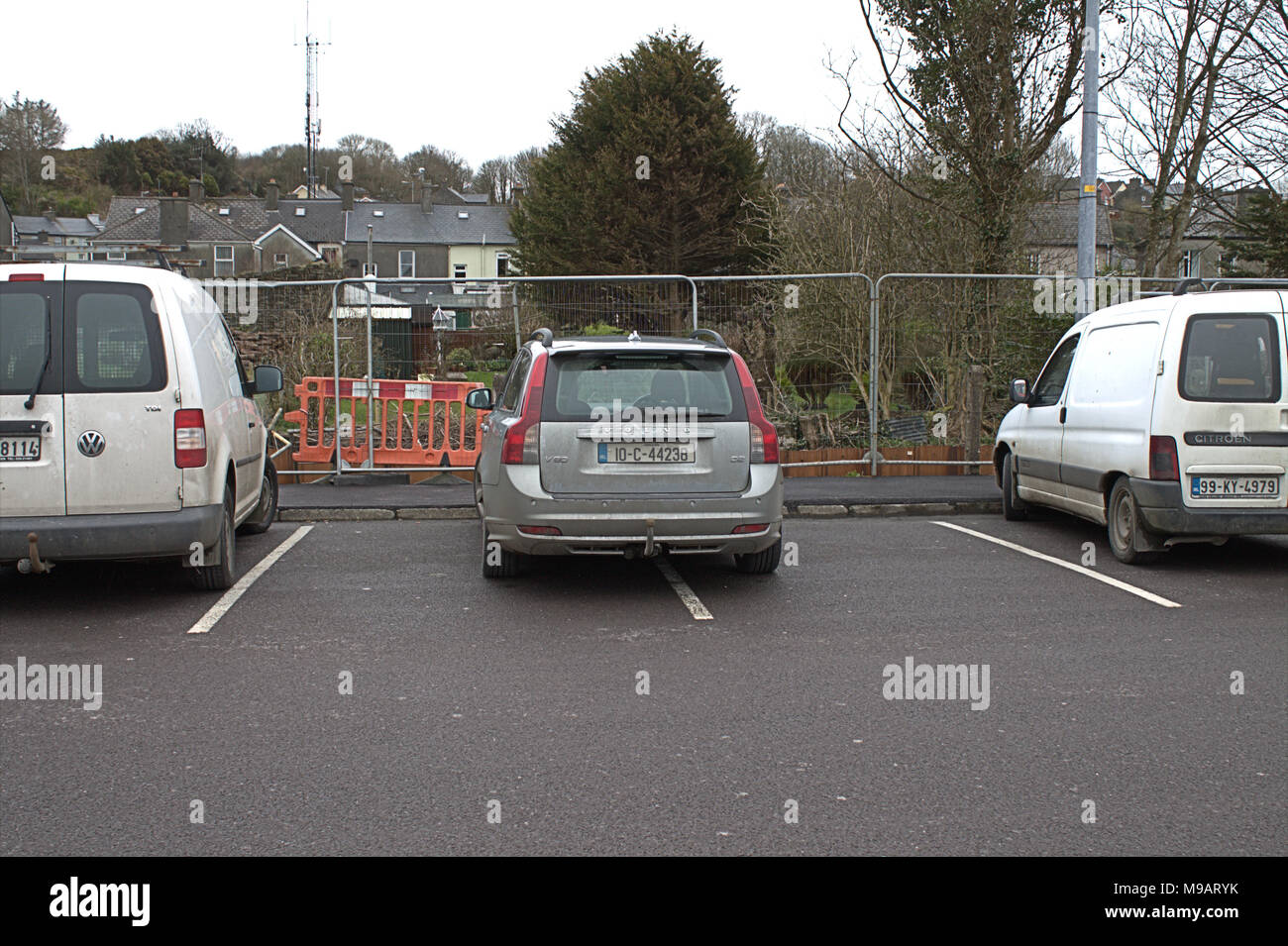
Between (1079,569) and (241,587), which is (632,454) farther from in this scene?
(1079,569)

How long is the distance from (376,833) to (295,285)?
10.1 m

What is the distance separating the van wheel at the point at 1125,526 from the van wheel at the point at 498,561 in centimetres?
451

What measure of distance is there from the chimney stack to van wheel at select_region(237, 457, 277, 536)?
212ft

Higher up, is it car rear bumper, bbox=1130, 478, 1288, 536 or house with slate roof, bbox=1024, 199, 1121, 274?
house with slate roof, bbox=1024, 199, 1121, 274

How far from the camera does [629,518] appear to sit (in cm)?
744

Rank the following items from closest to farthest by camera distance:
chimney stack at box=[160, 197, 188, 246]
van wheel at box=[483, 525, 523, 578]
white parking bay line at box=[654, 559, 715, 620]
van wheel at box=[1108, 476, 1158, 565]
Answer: white parking bay line at box=[654, 559, 715, 620] → van wheel at box=[483, 525, 523, 578] → van wheel at box=[1108, 476, 1158, 565] → chimney stack at box=[160, 197, 188, 246]

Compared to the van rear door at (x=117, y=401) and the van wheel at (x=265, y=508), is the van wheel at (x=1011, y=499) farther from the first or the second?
the van rear door at (x=117, y=401)

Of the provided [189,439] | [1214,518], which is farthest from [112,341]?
[1214,518]

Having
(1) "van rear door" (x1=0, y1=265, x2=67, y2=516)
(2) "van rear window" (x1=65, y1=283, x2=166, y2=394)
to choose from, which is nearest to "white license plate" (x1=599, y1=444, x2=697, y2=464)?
(2) "van rear window" (x1=65, y1=283, x2=166, y2=394)

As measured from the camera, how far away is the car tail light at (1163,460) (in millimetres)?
8367

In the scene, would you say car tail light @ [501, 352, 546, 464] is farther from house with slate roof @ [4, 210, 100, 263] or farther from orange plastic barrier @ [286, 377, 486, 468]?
house with slate roof @ [4, 210, 100, 263]

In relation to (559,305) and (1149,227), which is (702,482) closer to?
(559,305)

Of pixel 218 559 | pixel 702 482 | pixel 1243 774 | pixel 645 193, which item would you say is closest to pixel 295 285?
pixel 218 559

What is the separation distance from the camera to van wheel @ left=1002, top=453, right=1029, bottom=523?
11.3 meters
